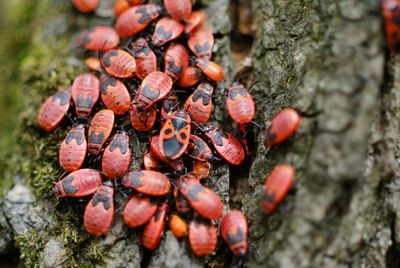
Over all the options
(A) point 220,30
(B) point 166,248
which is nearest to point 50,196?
(B) point 166,248

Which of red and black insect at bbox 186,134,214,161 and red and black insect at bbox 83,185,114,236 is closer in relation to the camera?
red and black insect at bbox 83,185,114,236

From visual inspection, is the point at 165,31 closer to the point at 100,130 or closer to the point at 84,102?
the point at 84,102

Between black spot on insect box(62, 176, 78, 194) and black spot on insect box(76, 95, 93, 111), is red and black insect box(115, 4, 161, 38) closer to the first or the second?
black spot on insect box(76, 95, 93, 111)

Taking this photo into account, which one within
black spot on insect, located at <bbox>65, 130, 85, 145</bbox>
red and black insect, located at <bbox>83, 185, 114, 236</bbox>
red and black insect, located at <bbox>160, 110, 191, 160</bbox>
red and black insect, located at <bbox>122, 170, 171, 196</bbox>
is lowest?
red and black insect, located at <bbox>83, 185, 114, 236</bbox>

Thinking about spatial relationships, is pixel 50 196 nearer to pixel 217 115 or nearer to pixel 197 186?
pixel 197 186

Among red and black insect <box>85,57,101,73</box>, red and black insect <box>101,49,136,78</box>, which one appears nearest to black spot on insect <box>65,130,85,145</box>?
red and black insect <box>101,49,136,78</box>

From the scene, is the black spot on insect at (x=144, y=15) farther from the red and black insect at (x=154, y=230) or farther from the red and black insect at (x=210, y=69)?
the red and black insect at (x=154, y=230)

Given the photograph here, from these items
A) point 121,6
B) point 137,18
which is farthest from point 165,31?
point 121,6
